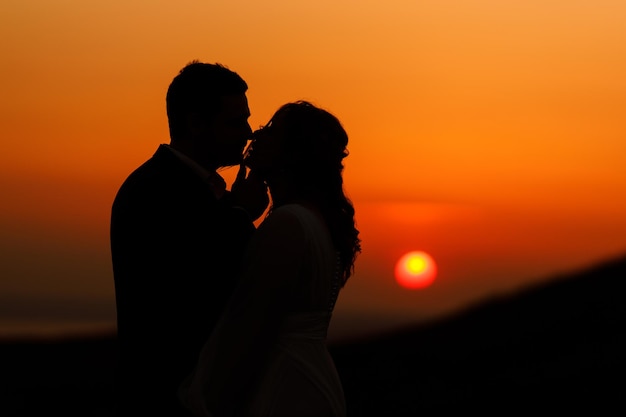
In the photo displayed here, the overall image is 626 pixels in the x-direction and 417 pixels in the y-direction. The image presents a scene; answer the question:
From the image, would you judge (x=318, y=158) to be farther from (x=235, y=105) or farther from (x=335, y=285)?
(x=235, y=105)

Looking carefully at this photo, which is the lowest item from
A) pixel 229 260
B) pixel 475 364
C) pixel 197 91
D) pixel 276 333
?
pixel 276 333

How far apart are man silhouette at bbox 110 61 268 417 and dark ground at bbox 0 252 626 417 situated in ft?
24.3

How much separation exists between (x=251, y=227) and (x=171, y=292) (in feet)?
1.77

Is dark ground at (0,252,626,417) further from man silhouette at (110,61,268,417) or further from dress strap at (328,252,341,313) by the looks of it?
dress strap at (328,252,341,313)

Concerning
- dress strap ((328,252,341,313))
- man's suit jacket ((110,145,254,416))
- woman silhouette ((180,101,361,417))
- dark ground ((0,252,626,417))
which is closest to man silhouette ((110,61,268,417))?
man's suit jacket ((110,145,254,416))

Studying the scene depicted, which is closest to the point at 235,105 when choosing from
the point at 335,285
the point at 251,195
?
the point at 251,195

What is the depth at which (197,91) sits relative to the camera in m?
5.99

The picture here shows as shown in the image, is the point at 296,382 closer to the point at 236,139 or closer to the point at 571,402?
the point at 236,139

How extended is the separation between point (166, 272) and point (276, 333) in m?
0.86

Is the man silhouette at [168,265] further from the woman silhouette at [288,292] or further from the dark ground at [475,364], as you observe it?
the dark ground at [475,364]

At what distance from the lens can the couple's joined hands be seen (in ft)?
19.4

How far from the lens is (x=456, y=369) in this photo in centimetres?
1512

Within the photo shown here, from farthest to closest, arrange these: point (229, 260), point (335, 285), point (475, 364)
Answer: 1. point (475, 364)
2. point (229, 260)
3. point (335, 285)

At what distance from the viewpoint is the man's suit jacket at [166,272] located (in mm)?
5301
